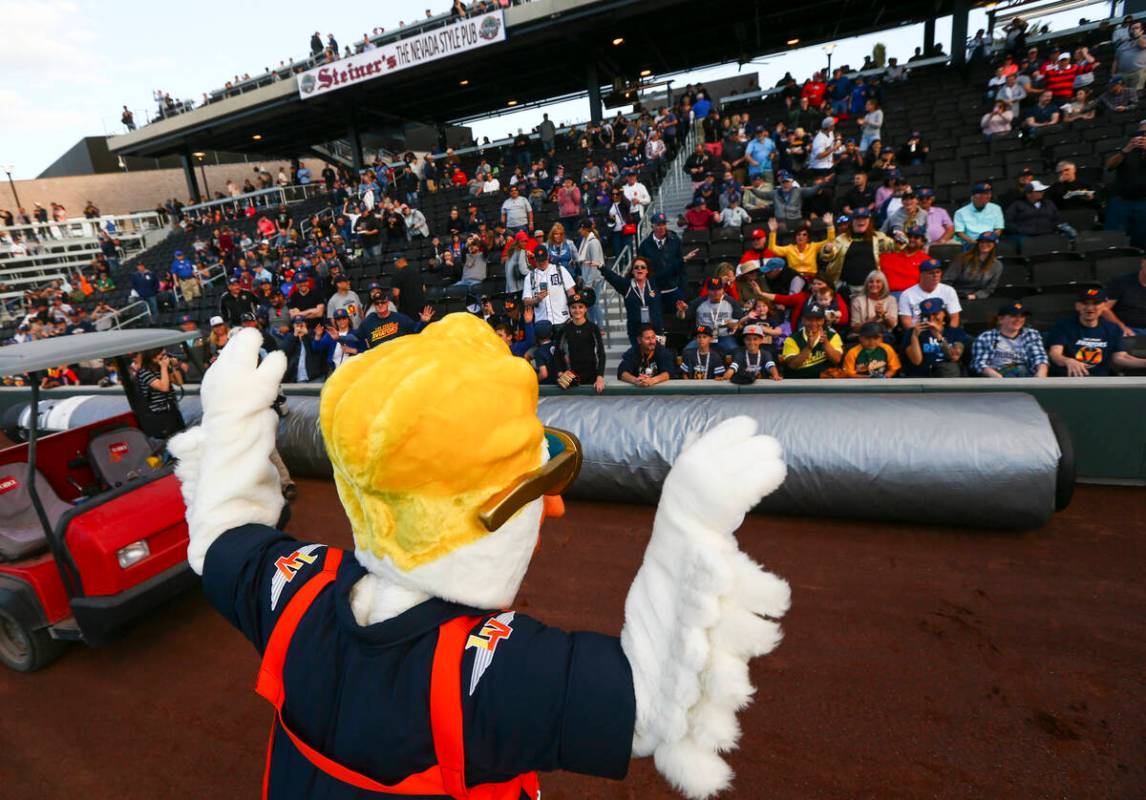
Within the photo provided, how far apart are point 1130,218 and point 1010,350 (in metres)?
4.14

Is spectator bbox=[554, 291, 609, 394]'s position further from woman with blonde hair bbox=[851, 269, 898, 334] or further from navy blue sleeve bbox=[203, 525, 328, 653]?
navy blue sleeve bbox=[203, 525, 328, 653]

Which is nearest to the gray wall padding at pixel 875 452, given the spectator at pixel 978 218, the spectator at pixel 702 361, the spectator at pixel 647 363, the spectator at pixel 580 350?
the spectator at pixel 647 363

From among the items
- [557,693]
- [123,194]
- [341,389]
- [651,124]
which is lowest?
[557,693]

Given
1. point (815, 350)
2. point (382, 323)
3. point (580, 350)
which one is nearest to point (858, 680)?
point (815, 350)

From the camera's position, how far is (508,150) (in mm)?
20422

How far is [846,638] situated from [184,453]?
3.43 metres

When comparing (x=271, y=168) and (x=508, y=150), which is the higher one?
(x=271, y=168)

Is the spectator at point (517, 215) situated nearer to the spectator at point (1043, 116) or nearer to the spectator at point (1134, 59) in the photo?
the spectator at point (1043, 116)

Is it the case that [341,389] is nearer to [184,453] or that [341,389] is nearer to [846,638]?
[184,453]

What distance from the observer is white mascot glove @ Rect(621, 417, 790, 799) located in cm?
89

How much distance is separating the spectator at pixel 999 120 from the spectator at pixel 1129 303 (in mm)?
6509

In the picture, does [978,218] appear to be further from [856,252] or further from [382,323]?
[382,323]

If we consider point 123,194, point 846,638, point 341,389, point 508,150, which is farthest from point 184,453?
point 123,194

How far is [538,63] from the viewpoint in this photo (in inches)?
847
